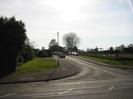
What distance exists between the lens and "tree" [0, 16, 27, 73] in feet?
102

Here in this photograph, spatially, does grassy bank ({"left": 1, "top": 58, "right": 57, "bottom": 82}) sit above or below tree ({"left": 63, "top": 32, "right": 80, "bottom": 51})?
below

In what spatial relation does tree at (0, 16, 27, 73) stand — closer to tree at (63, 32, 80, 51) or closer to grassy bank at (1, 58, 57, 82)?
grassy bank at (1, 58, 57, 82)

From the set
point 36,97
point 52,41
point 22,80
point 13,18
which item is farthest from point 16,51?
point 52,41

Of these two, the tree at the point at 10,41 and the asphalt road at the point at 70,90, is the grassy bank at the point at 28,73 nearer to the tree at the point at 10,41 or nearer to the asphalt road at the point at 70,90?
the tree at the point at 10,41

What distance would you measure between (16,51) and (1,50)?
1.85 m

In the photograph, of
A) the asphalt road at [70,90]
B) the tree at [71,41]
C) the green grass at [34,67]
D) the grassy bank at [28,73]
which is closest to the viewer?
the asphalt road at [70,90]

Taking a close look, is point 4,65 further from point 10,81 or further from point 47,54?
point 47,54

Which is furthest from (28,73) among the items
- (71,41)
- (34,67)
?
(71,41)

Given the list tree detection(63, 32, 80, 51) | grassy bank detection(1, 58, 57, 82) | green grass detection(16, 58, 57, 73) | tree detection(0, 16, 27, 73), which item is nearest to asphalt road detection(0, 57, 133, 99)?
grassy bank detection(1, 58, 57, 82)

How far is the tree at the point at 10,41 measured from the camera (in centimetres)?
3097

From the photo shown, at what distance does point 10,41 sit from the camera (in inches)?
1222

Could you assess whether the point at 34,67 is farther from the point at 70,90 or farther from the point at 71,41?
the point at 71,41

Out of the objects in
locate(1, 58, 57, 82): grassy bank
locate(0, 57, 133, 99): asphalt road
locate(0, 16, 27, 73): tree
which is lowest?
locate(0, 57, 133, 99): asphalt road

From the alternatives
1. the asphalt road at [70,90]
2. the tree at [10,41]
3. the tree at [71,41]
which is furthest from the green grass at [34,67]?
the tree at [71,41]
